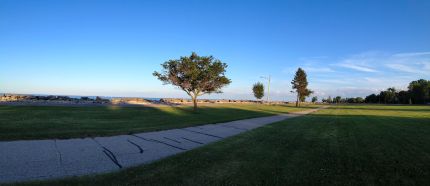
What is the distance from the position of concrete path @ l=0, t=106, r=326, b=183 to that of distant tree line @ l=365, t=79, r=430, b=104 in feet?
410

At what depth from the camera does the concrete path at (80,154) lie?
18.8ft

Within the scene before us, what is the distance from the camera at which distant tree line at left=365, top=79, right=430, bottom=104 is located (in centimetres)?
11212

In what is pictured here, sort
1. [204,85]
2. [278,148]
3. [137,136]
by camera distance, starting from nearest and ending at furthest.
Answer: [278,148] → [137,136] → [204,85]

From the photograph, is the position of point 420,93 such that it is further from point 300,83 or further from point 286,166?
point 286,166

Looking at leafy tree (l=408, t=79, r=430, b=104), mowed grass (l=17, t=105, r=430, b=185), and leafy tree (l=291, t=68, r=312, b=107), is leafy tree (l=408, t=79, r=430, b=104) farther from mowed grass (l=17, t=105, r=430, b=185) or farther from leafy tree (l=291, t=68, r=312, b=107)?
mowed grass (l=17, t=105, r=430, b=185)

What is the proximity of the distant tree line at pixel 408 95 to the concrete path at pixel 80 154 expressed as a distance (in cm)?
12482

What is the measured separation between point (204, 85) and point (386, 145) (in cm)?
1799

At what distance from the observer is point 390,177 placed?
5.66 metres

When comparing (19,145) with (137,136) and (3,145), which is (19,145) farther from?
(137,136)

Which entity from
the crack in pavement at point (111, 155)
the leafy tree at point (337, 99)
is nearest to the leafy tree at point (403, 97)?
the leafy tree at point (337, 99)

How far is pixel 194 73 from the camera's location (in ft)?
80.5

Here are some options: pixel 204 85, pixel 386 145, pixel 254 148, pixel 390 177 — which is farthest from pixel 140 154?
pixel 204 85

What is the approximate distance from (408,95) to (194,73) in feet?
400

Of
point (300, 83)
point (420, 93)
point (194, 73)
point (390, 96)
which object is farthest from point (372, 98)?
point (194, 73)
